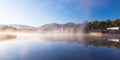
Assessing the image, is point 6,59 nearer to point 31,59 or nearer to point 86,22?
point 31,59

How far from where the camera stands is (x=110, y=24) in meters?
126

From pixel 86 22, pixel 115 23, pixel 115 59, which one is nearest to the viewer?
pixel 115 59

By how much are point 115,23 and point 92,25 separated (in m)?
19.8

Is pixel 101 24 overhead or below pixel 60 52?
overhead

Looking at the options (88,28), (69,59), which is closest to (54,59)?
(69,59)

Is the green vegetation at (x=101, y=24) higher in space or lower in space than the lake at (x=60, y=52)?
higher

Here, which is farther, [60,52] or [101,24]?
[101,24]

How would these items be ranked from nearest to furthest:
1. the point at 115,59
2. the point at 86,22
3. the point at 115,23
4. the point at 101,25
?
the point at 115,59, the point at 115,23, the point at 101,25, the point at 86,22

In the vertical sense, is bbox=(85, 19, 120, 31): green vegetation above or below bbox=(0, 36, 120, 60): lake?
above

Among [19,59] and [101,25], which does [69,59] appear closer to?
[19,59]

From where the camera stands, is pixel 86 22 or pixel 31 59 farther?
pixel 86 22

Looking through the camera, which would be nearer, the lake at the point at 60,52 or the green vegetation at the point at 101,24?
the lake at the point at 60,52

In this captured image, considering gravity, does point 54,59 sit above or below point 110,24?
below

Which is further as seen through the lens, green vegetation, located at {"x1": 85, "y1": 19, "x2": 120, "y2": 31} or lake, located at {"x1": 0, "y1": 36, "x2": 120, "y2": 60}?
green vegetation, located at {"x1": 85, "y1": 19, "x2": 120, "y2": 31}
